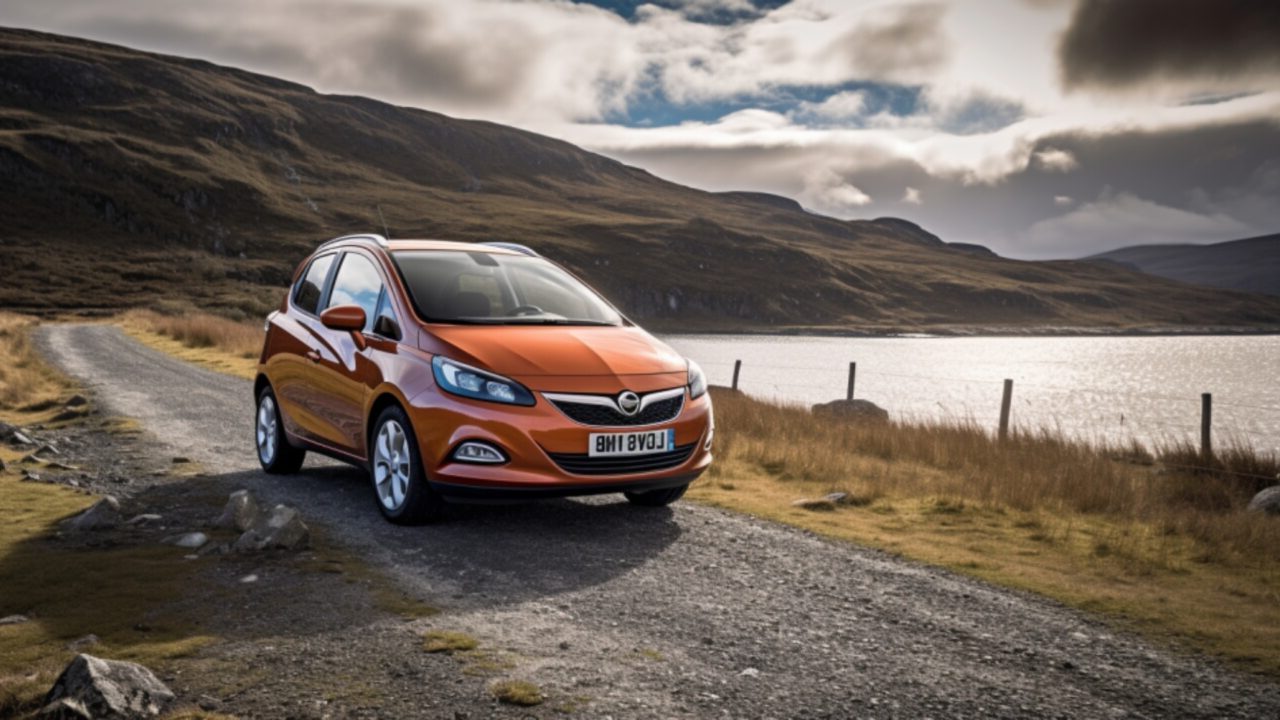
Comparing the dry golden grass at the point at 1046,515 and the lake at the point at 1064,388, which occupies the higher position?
the lake at the point at 1064,388

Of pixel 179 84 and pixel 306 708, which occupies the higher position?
pixel 179 84

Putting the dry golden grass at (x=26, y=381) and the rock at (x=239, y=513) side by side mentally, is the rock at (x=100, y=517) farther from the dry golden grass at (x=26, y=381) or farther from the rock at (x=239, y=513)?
the dry golden grass at (x=26, y=381)

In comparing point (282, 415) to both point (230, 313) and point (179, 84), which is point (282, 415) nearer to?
point (230, 313)

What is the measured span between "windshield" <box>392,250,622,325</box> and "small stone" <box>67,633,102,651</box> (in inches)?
119

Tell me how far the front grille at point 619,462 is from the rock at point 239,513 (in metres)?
2.18

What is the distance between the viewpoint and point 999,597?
5.34m

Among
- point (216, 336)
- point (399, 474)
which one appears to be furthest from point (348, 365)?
point (216, 336)

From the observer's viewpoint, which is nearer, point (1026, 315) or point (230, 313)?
point (230, 313)

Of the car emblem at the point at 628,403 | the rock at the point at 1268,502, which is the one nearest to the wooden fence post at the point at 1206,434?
the rock at the point at 1268,502

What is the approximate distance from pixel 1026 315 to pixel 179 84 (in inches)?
7214

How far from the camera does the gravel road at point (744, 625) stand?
3627 millimetres

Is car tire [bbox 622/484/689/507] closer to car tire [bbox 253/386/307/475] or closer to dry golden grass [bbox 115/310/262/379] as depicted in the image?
car tire [bbox 253/386/307/475]

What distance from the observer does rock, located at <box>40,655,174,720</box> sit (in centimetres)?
322

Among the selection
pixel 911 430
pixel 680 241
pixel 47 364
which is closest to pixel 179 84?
pixel 680 241
